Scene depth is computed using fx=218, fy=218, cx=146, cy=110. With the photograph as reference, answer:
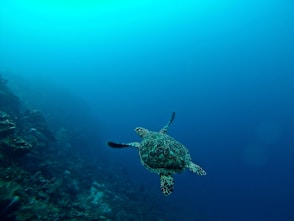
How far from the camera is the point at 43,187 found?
995 centimetres

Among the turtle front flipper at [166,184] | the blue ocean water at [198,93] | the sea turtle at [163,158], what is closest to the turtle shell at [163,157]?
the sea turtle at [163,158]

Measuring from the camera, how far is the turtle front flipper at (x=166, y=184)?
5141 mm

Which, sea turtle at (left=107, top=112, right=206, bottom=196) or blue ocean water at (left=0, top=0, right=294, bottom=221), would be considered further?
blue ocean water at (left=0, top=0, right=294, bottom=221)

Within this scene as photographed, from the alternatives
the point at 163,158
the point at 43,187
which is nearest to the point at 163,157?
the point at 163,158

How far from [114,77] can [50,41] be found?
99.3 metres

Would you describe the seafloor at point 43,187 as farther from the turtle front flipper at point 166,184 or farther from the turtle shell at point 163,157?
the turtle front flipper at point 166,184

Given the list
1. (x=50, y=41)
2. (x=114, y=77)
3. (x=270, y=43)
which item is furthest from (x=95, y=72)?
(x=270, y=43)

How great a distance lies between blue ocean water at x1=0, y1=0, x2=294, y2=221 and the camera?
4159 centimetres

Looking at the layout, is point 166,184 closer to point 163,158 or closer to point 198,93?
point 163,158

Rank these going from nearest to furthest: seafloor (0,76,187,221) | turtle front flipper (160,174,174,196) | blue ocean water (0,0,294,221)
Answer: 1. turtle front flipper (160,174,174,196)
2. seafloor (0,76,187,221)
3. blue ocean water (0,0,294,221)

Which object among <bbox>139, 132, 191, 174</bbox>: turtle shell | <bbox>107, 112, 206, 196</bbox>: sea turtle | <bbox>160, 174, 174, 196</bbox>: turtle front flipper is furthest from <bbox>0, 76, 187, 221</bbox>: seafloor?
<bbox>160, 174, 174, 196</bbox>: turtle front flipper

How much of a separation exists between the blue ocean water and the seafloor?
10.3 metres

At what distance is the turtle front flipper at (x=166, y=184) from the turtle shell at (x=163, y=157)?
0.17 metres

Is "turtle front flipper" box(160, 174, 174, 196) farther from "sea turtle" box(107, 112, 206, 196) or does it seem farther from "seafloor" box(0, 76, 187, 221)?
"seafloor" box(0, 76, 187, 221)
